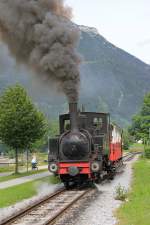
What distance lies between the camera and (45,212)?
14281 mm

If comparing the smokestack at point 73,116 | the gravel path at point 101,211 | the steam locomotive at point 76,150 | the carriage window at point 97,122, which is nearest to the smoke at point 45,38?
the smokestack at point 73,116

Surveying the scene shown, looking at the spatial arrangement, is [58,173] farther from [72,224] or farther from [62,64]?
[72,224]

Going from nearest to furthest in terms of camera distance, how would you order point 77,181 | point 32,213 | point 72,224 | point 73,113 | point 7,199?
point 72,224, point 32,213, point 7,199, point 73,113, point 77,181

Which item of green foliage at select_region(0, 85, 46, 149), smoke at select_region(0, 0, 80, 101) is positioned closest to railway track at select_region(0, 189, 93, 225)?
smoke at select_region(0, 0, 80, 101)

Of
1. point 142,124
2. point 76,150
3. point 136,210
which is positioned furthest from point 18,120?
point 142,124

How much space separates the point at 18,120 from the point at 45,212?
19.8 m

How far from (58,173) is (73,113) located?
117 inches

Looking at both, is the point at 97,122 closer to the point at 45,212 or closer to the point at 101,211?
the point at 101,211

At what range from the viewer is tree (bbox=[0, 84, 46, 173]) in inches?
1326

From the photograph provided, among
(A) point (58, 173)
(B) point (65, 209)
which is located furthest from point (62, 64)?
(B) point (65, 209)

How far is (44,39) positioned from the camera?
776 inches

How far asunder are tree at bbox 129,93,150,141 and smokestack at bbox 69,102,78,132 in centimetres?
4888

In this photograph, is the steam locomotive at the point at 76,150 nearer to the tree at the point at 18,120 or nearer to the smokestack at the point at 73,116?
the smokestack at the point at 73,116

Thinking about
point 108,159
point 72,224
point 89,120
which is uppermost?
point 89,120
